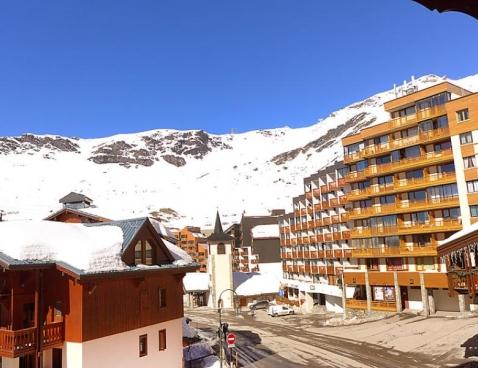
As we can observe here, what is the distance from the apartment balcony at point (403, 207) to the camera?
47.5m

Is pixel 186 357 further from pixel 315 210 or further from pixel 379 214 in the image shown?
pixel 315 210

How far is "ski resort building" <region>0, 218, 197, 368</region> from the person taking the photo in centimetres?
2092

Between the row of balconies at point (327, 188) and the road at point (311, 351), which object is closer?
the road at point (311, 351)

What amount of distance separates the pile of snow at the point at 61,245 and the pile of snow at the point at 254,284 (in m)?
57.8

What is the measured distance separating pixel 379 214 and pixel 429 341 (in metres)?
19.8

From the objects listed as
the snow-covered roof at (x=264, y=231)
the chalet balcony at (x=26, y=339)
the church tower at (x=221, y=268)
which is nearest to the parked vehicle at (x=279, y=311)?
the church tower at (x=221, y=268)

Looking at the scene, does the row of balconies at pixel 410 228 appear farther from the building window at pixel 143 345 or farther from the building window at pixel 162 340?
the building window at pixel 143 345

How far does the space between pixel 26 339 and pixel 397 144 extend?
151 feet

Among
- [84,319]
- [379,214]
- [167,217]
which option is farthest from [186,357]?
[167,217]

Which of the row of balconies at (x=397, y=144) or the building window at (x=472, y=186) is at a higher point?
the row of balconies at (x=397, y=144)

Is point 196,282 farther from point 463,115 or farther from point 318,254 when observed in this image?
point 463,115

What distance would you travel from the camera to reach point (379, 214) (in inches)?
2169

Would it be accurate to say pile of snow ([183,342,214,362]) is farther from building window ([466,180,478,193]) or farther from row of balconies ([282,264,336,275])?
row of balconies ([282,264,336,275])

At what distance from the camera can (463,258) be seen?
84.6ft
